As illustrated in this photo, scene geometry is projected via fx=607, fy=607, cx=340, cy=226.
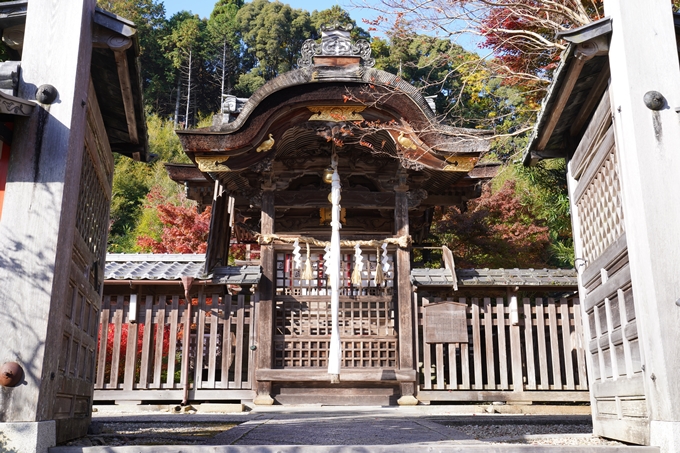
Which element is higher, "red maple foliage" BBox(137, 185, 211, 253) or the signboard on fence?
"red maple foliage" BBox(137, 185, 211, 253)

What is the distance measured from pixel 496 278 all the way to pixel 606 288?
468cm

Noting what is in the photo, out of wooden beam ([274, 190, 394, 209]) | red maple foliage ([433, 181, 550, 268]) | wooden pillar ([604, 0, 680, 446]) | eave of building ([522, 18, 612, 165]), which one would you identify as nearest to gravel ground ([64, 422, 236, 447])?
wooden pillar ([604, 0, 680, 446])

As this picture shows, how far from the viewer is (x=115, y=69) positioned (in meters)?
5.21

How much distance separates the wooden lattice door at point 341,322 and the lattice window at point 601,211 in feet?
14.7

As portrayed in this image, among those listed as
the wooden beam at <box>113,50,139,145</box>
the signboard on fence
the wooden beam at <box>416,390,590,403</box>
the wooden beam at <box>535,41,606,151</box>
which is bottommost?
the wooden beam at <box>416,390,590,403</box>

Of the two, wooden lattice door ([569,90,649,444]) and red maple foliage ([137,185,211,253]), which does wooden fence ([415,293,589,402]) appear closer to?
wooden lattice door ([569,90,649,444])

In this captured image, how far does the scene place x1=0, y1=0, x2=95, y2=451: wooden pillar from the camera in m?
3.92

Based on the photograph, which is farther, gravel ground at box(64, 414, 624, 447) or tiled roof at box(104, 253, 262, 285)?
tiled roof at box(104, 253, 262, 285)

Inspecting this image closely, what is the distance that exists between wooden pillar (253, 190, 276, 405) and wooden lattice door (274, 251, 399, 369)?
225 millimetres

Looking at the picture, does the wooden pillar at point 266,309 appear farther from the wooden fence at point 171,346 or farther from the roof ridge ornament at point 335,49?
the roof ridge ornament at point 335,49

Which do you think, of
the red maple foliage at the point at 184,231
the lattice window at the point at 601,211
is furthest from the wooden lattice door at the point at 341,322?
the red maple foliage at the point at 184,231

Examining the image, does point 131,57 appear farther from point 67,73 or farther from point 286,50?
point 286,50

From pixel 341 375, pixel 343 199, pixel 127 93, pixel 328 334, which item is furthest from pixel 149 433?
pixel 343 199

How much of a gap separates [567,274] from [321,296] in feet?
13.5
